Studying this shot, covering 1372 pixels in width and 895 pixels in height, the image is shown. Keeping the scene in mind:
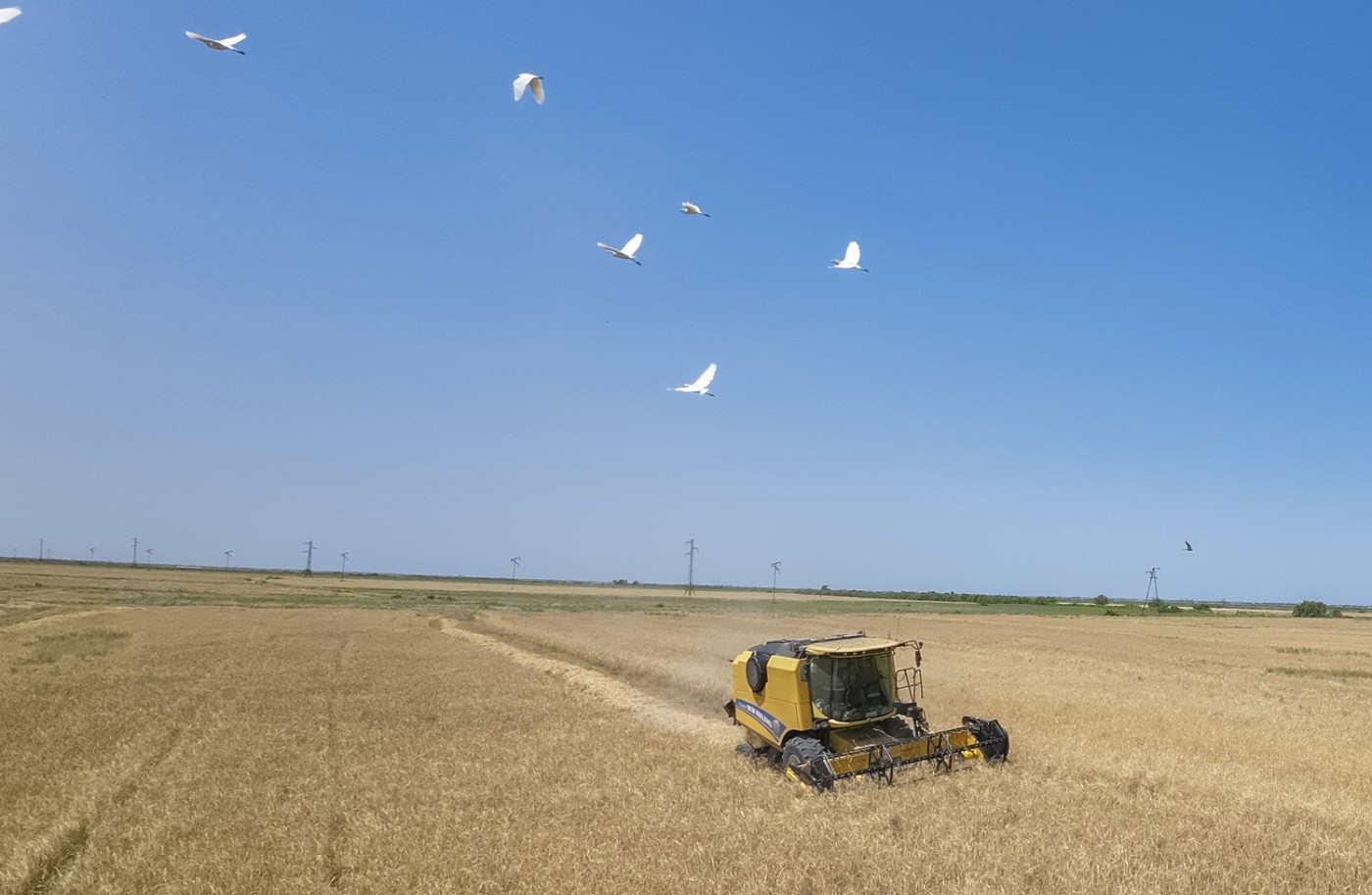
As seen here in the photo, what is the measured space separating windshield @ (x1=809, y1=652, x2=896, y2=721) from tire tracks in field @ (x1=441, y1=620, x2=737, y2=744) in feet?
13.3

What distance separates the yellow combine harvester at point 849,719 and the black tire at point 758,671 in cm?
3

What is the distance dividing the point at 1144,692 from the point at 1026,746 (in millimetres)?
12139

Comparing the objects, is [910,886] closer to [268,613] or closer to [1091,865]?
[1091,865]

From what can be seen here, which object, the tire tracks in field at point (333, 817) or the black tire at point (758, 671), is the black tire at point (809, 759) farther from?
the tire tracks in field at point (333, 817)

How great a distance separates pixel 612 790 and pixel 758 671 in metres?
3.97

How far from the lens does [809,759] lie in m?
12.3

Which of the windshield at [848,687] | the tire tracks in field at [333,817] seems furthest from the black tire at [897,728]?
the tire tracks in field at [333,817]

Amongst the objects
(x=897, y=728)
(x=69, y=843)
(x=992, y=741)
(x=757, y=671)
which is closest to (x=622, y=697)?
(x=757, y=671)

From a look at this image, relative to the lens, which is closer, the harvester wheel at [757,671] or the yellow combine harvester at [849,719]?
the yellow combine harvester at [849,719]

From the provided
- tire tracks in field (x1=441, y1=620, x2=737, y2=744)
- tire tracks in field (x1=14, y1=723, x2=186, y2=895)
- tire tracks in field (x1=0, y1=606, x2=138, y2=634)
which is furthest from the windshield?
tire tracks in field (x1=0, y1=606, x2=138, y2=634)

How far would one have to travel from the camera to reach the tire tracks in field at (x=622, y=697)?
18.7 m

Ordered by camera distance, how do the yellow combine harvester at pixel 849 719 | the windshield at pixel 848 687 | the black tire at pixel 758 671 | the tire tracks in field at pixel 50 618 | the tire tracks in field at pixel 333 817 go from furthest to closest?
the tire tracks in field at pixel 50 618 → the black tire at pixel 758 671 → the windshield at pixel 848 687 → the yellow combine harvester at pixel 849 719 → the tire tracks in field at pixel 333 817

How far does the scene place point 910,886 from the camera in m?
8.08

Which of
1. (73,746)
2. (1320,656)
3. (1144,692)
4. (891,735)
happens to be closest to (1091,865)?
(891,735)
